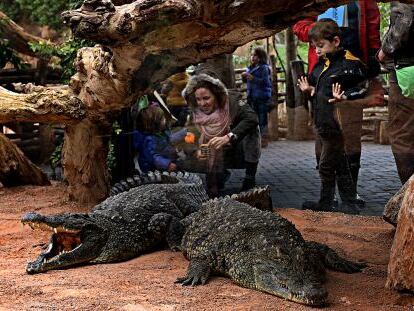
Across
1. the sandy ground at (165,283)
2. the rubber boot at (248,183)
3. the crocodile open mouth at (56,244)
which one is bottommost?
the sandy ground at (165,283)

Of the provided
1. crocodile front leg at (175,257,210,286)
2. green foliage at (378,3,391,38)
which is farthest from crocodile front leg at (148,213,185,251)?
green foliage at (378,3,391,38)

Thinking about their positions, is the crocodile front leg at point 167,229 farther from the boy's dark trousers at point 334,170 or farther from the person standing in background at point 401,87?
the person standing in background at point 401,87

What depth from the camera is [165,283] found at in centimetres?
332

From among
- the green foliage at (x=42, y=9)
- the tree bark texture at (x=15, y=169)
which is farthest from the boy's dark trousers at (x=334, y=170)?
the tree bark texture at (x=15, y=169)

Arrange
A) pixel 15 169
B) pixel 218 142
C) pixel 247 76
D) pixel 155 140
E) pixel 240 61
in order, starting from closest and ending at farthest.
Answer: pixel 218 142 → pixel 247 76 → pixel 240 61 → pixel 155 140 → pixel 15 169

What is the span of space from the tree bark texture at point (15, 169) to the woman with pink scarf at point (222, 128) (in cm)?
237

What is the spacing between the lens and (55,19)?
8586mm

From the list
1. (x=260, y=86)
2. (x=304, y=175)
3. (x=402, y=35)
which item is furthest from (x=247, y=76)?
(x=402, y=35)

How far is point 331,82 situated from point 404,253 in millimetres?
2070

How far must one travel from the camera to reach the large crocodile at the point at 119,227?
373 centimetres

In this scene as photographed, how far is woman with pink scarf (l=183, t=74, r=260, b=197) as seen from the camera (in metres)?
5.30

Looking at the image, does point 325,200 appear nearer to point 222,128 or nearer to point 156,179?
point 222,128

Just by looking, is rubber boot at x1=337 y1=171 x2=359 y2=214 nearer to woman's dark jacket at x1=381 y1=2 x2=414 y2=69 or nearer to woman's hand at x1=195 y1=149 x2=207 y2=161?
woman's dark jacket at x1=381 y1=2 x2=414 y2=69

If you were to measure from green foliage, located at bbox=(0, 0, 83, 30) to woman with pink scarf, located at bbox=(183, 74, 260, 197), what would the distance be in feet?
5.47
